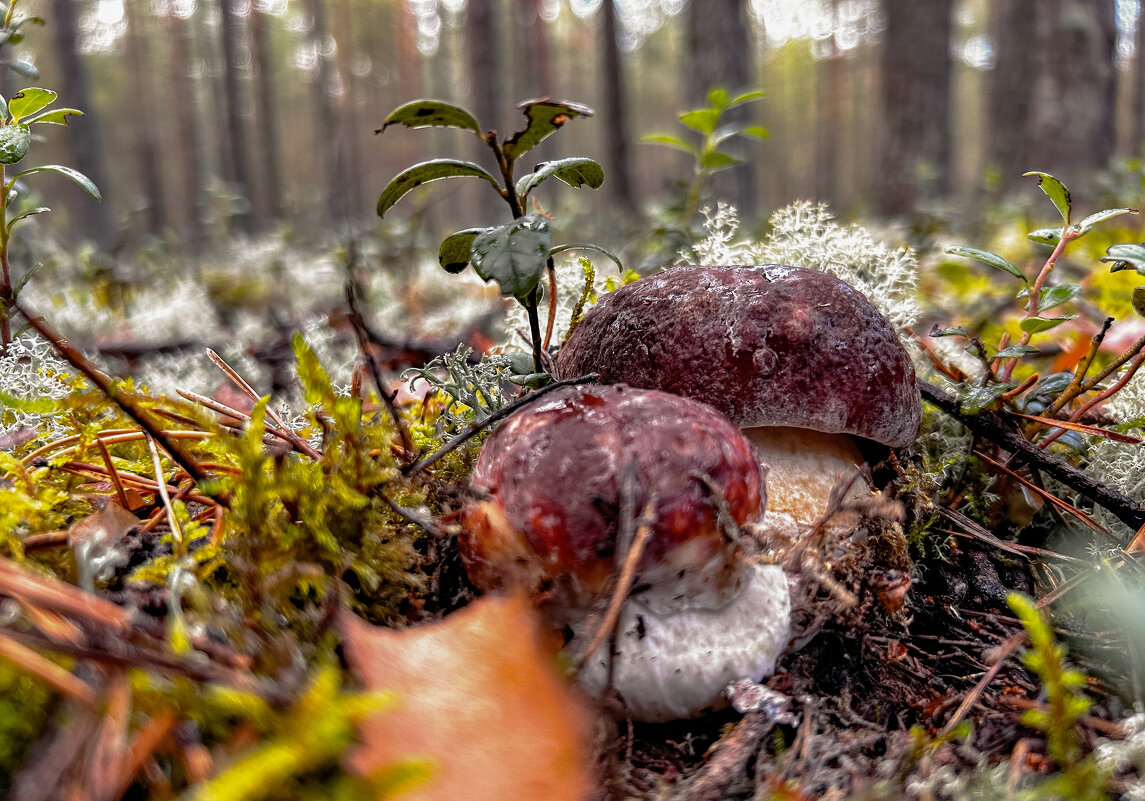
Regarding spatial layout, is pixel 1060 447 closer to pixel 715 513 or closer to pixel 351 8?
pixel 715 513

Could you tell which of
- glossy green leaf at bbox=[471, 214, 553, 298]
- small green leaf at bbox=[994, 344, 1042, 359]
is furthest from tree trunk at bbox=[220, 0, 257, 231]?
small green leaf at bbox=[994, 344, 1042, 359]

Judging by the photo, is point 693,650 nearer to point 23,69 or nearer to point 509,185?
point 509,185

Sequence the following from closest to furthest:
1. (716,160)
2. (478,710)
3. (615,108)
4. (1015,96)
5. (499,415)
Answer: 1. (478,710)
2. (499,415)
3. (716,160)
4. (1015,96)
5. (615,108)

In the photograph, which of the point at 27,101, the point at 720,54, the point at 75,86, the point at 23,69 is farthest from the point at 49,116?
the point at 75,86

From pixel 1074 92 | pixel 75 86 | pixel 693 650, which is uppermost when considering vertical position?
pixel 75 86

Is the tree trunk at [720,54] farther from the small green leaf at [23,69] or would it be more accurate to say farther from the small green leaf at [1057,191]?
the small green leaf at [23,69]
